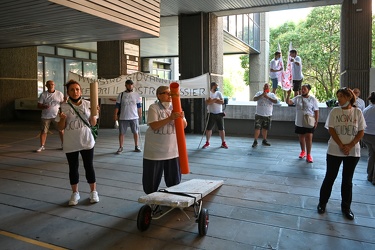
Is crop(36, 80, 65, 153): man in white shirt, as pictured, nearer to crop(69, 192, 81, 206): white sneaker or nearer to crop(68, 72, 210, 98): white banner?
crop(68, 72, 210, 98): white banner

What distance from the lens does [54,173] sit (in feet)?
20.1

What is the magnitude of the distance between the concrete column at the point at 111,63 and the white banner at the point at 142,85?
4.14 metres

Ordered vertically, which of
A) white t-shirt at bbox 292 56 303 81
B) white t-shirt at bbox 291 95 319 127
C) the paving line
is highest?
white t-shirt at bbox 292 56 303 81

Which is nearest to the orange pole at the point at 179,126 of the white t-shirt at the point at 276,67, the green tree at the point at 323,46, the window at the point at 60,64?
the white t-shirt at the point at 276,67

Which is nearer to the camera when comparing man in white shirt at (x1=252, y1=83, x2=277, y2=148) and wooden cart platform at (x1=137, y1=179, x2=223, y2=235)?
wooden cart platform at (x1=137, y1=179, x2=223, y2=235)

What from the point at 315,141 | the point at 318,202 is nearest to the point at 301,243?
the point at 318,202

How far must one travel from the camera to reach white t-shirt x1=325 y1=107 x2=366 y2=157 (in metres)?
4.10

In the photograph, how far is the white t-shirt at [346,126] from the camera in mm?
4098

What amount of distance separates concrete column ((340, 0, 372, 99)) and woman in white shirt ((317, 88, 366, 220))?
236 inches

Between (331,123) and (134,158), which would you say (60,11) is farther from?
(331,123)

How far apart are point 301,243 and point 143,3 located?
651 cm

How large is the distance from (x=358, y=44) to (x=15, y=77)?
1494 centimetres

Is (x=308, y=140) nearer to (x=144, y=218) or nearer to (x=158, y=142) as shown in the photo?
(x=158, y=142)

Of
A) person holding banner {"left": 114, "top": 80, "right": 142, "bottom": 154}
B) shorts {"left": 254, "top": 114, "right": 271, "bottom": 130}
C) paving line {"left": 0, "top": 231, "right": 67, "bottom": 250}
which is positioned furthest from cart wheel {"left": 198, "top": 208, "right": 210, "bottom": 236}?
shorts {"left": 254, "top": 114, "right": 271, "bottom": 130}
